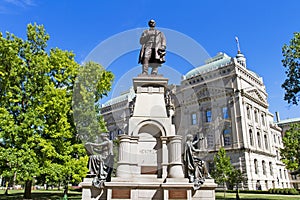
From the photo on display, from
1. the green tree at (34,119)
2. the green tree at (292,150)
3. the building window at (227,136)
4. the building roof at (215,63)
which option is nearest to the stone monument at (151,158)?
the green tree at (34,119)

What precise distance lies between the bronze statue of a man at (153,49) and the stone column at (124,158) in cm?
405

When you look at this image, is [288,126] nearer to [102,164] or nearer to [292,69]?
[292,69]

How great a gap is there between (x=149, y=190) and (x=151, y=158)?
4.95ft

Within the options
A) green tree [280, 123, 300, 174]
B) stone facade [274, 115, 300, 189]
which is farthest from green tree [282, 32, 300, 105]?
stone facade [274, 115, 300, 189]

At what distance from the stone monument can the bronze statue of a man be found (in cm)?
43

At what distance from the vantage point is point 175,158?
1043 cm

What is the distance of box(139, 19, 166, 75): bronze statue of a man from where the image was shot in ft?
42.9

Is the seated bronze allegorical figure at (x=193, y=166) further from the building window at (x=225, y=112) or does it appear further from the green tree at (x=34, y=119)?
the building window at (x=225, y=112)

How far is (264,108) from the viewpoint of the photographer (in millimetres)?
53000

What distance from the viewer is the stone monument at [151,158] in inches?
388

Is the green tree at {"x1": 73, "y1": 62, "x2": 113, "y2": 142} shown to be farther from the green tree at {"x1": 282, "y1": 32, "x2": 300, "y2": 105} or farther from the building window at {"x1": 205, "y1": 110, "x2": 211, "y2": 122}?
the building window at {"x1": 205, "y1": 110, "x2": 211, "y2": 122}

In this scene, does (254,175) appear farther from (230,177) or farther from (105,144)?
(105,144)

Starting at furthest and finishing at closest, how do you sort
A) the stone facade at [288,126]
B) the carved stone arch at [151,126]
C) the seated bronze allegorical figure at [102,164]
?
the stone facade at [288,126] → the carved stone arch at [151,126] → the seated bronze allegorical figure at [102,164]

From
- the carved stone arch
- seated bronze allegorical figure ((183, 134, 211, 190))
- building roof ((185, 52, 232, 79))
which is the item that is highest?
building roof ((185, 52, 232, 79))
